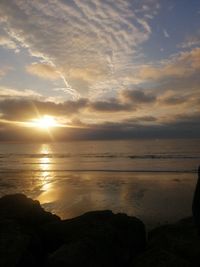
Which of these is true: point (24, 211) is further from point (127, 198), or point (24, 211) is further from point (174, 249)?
point (127, 198)

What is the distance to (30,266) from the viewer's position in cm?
713

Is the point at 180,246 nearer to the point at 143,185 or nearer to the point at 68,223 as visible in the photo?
the point at 68,223

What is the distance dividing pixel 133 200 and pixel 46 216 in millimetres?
9740

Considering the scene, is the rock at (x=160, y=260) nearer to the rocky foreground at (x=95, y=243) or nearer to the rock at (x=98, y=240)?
the rocky foreground at (x=95, y=243)

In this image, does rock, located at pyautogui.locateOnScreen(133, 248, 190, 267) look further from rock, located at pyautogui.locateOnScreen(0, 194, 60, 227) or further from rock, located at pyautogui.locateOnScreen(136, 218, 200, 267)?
rock, located at pyautogui.locateOnScreen(0, 194, 60, 227)

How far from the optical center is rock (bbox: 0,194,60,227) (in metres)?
10.1

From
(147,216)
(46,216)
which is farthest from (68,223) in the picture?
(147,216)

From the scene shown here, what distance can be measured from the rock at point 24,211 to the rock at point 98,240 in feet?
3.20

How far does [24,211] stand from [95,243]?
14.1 ft

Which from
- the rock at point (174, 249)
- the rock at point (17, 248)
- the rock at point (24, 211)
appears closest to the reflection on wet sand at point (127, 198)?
the rock at point (24, 211)

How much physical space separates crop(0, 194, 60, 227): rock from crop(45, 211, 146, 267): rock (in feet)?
3.20

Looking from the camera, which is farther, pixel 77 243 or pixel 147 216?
pixel 147 216

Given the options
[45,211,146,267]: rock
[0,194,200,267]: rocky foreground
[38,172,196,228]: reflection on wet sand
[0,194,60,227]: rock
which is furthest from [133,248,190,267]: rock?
[38,172,196,228]: reflection on wet sand

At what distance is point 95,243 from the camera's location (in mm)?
7684
